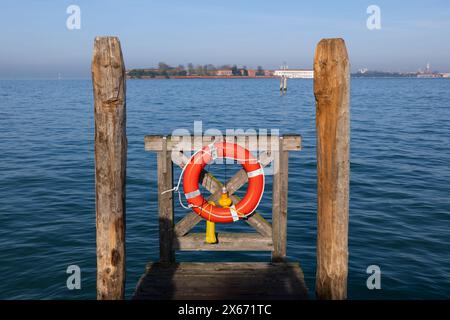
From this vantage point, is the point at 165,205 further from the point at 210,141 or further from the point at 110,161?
the point at 110,161

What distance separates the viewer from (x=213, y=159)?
5.05 meters

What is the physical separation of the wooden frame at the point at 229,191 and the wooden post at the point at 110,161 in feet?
3.49

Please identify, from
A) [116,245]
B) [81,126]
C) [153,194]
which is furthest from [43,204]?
[81,126]

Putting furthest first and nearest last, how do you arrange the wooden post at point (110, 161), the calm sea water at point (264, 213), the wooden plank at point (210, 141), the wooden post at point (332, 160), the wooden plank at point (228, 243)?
the calm sea water at point (264, 213)
the wooden plank at point (228, 243)
the wooden plank at point (210, 141)
the wooden post at point (110, 161)
the wooden post at point (332, 160)

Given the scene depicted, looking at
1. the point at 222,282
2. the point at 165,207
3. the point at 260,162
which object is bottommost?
the point at 222,282

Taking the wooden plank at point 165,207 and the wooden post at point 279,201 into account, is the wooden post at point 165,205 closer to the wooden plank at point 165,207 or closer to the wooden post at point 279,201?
the wooden plank at point 165,207

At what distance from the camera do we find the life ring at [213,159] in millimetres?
5031

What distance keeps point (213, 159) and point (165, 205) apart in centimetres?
72

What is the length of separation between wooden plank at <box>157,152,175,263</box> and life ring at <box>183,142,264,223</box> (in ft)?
0.62

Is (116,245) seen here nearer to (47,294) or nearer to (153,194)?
(47,294)

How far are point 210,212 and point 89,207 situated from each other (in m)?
5.75

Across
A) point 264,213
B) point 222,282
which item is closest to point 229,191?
point 222,282

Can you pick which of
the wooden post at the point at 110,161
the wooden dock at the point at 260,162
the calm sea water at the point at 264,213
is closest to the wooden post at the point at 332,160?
the wooden dock at the point at 260,162

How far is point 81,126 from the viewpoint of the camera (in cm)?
2458
